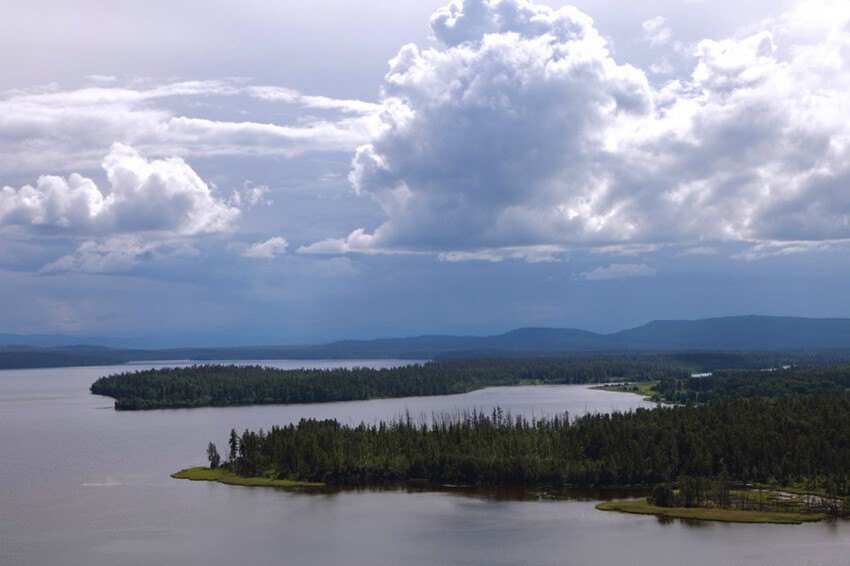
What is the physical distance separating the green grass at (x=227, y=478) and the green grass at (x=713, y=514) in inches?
1068

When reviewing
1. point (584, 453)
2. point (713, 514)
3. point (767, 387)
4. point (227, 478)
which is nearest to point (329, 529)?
point (227, 478)

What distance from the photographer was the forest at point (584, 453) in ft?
284

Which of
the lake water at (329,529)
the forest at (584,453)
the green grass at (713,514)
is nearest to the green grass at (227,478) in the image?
the forest at (584,453)

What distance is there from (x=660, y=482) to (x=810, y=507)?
584 inches

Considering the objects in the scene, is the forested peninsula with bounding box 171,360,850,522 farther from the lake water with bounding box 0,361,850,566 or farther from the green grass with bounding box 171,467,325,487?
the lake water with bounding box 0,361,850,566

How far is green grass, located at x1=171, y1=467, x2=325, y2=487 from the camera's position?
3546 inches

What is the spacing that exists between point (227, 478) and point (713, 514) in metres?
42.3

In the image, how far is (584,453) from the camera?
9338 cm

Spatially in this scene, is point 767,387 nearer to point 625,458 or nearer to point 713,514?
point 625,458

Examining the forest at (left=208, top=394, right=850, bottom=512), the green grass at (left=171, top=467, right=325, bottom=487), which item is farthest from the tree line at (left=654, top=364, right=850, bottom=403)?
the green grass at (left=171, top=467, right=325, bottom=487)

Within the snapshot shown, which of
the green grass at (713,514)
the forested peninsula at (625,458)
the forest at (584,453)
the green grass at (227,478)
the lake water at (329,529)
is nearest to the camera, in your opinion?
the lake water at (329,529)

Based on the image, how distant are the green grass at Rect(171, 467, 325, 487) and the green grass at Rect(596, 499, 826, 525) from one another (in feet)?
89.0

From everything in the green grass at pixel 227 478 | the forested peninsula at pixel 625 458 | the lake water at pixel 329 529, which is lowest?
the lake water at pixel 329 529

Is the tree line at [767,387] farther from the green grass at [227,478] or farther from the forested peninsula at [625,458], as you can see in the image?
the green grass at [227,478]
